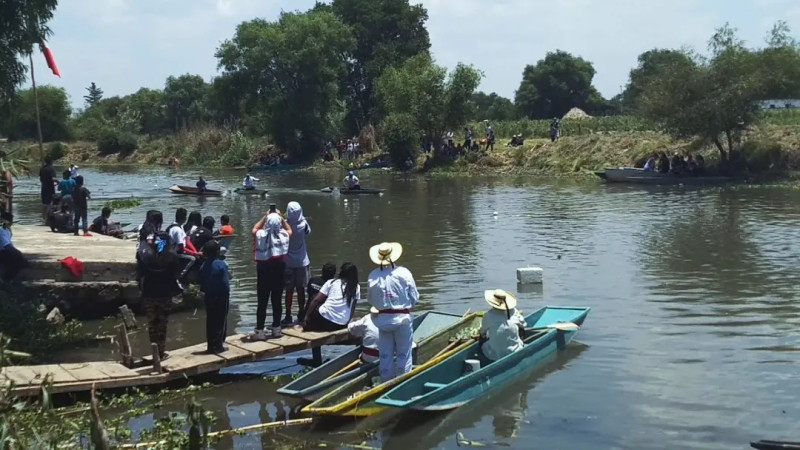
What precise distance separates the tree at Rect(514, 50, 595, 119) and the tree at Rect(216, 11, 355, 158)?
105 ft

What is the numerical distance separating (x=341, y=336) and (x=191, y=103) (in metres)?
100.0

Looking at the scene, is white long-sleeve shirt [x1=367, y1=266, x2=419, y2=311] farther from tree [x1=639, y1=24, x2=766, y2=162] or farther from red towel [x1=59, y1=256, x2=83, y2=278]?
tree [x1=639, y1=24, x2=766, y2=162]

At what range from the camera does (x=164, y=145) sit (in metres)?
89.1

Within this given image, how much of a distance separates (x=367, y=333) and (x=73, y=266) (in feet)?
22.5

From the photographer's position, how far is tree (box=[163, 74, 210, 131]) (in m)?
107

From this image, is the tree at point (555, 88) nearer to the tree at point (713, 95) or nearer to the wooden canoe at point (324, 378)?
the tree at point (713, 95)

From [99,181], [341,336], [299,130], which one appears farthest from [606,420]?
[299,130]

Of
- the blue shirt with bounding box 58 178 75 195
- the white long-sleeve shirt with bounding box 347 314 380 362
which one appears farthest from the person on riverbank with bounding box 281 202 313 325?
the blue shirt with bounding box 58 178 75 195

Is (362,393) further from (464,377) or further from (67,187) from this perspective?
(67,187)

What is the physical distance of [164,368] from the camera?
435 inches

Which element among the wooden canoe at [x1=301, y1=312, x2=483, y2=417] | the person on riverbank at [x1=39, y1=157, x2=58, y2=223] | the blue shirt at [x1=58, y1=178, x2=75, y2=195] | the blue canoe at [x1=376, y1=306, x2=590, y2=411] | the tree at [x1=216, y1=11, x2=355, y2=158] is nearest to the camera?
the wooden canoe at [x1=301, y1=312, x2=483, y2=417]

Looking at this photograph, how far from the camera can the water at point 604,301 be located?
1029cm

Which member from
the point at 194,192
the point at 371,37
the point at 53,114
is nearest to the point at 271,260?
the point at 194,192

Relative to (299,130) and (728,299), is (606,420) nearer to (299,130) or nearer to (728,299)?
(728,299)
